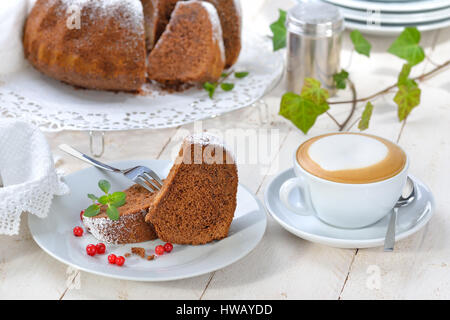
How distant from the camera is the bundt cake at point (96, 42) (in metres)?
1.25

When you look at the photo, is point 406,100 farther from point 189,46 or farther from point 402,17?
point 189,46

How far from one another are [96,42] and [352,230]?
63cm

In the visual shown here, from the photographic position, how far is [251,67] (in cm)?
142

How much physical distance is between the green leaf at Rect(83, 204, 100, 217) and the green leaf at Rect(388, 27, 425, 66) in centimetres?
76

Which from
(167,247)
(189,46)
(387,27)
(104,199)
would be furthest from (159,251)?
(387,27)

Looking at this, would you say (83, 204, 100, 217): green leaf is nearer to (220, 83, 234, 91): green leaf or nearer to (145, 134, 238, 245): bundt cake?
(145, 134, 238, 245): bundt cake

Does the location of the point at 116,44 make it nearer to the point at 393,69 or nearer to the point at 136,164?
the point at 136,164

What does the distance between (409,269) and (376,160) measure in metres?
0.16

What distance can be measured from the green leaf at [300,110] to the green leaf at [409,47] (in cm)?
25

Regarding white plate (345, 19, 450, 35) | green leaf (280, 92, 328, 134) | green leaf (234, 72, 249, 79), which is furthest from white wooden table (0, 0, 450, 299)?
white plate (345, 19, 450, 35)

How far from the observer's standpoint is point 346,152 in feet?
2.96

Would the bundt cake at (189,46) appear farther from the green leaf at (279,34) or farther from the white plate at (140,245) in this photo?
the white plate at (140,245)
